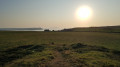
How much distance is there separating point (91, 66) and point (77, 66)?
4.34 feet

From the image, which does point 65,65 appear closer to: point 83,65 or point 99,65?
point 83,65

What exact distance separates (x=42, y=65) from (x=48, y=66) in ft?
2.09

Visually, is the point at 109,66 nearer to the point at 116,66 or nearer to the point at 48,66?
the point at 116,66

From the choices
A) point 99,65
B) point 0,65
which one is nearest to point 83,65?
point 99,65

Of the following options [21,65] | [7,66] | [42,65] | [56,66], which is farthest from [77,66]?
[7,66]

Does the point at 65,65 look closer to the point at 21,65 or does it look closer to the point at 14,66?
the point at 21,65

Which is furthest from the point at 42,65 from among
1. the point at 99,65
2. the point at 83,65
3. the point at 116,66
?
the point at 116,66

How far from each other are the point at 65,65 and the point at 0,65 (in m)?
6.40

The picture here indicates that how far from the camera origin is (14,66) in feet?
32.3

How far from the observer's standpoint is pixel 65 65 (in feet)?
32.5

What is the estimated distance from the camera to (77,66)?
9641 mm

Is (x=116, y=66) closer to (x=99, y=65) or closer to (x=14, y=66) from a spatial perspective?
(x=99, y=65)

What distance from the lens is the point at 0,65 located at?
10.2 meters

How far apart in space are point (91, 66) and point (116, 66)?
2.39 m
